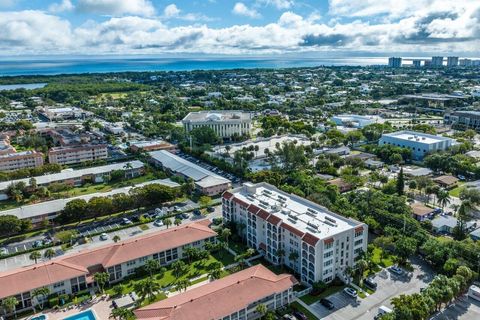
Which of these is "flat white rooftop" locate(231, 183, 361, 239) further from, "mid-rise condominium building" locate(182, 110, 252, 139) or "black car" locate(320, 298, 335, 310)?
"mid-rise condominium building" locate(182, 110, 252, 139)

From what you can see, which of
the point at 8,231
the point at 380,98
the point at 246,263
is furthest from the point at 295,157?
the point at 380,98

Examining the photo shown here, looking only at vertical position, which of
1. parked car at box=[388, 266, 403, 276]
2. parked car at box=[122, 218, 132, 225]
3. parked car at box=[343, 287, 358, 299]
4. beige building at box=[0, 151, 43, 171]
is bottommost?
parked car at box=[388, 266, 403, 276]

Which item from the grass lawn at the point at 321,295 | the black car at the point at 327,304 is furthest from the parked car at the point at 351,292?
the black car at the point at 327,304

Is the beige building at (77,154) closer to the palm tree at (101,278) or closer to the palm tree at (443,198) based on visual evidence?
the palm tree at (101,278)

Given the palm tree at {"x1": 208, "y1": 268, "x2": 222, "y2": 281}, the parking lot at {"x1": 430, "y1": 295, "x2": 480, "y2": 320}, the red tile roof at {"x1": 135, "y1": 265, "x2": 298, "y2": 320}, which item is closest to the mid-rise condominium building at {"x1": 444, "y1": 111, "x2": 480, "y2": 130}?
the parking lot at {"x1": 430, "y1": 295, "x2": 480, "y2": 320}

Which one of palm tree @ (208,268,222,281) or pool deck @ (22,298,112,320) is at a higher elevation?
palm tree @ (208,268,222,281)

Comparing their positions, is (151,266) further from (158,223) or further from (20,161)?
(20,161)
